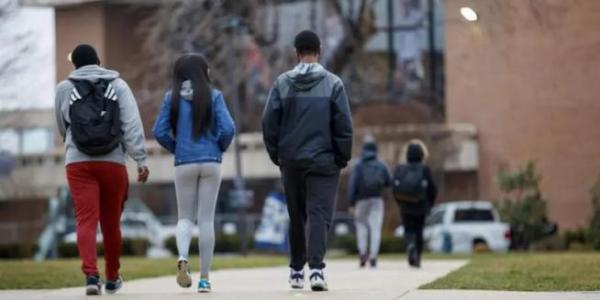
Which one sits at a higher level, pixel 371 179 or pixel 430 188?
pixel 371 179

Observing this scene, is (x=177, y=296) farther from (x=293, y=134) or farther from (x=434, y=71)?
(x=434, y=71)

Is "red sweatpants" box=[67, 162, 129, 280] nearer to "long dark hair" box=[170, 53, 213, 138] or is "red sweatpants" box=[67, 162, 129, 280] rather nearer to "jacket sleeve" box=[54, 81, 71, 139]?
"jacket sleeve" box=[54, 81, 71, 139]

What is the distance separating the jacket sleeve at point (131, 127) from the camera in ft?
36.1

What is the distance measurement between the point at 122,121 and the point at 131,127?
0.29 feet

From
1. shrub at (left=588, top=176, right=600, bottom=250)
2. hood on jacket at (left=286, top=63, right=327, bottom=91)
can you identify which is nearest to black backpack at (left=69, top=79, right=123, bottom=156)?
hood on jacket at (left=286, top=63, right=327, bottom=91)

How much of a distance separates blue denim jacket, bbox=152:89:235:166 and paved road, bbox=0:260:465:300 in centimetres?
106

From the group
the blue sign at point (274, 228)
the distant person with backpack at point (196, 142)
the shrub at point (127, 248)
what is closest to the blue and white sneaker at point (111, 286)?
the distant person with backpack at point (196, 142)

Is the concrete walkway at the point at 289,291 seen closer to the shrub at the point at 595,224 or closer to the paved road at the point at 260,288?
the paved road at the point at 260,288

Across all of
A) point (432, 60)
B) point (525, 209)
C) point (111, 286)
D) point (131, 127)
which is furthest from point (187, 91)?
point (432, 60)

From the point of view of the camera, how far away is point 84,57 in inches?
444

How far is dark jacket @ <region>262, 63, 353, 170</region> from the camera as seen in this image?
1134cm

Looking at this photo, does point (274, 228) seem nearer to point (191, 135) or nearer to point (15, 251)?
point (15, 251)

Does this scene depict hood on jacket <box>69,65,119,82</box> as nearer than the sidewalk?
No

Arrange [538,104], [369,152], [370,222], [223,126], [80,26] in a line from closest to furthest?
[223,126] < [370,222] < [369,152] < [538,104] < [80,26]
